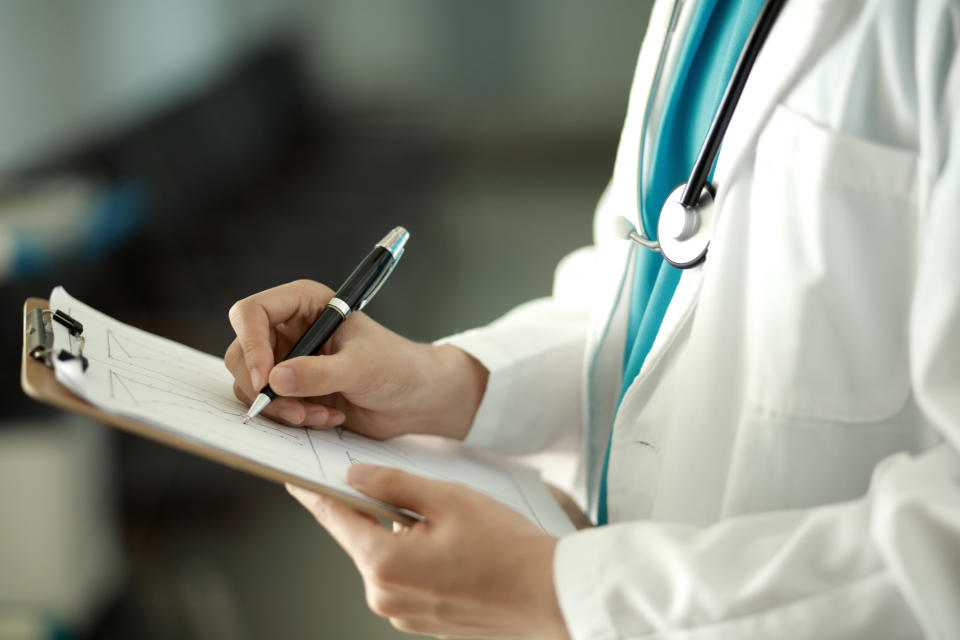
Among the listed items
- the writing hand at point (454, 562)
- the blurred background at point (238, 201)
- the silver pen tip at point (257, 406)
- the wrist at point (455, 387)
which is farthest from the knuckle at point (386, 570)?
the blurred background at point (238, 201)

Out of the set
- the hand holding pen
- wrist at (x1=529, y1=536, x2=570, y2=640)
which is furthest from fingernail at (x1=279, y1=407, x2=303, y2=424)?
wrist at (x1=529, y1=536, x2=570, y2=640)

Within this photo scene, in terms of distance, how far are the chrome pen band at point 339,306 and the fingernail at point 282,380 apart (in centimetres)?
8

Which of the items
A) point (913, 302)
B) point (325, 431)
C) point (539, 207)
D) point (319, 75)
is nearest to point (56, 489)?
point (325, 431)

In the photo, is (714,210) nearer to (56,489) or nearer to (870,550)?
(870,550)

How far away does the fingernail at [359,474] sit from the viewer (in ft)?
1.60

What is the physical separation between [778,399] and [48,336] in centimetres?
46

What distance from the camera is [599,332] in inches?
28.9

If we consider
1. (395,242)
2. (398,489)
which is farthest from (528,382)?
(398,489)

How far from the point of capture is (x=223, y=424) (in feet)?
1.67

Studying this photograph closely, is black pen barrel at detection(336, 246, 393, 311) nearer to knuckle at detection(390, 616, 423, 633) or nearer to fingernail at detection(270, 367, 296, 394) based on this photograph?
fingernail at detection(270, 367, 296, 394)

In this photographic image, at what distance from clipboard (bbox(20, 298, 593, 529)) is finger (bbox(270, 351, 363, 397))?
4.2 inches

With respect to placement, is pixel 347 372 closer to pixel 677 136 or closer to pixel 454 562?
pixel 454 562

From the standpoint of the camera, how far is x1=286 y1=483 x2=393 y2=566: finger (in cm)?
49

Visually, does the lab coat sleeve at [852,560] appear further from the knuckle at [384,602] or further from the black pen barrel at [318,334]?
the black pen barrel at [318,334]
